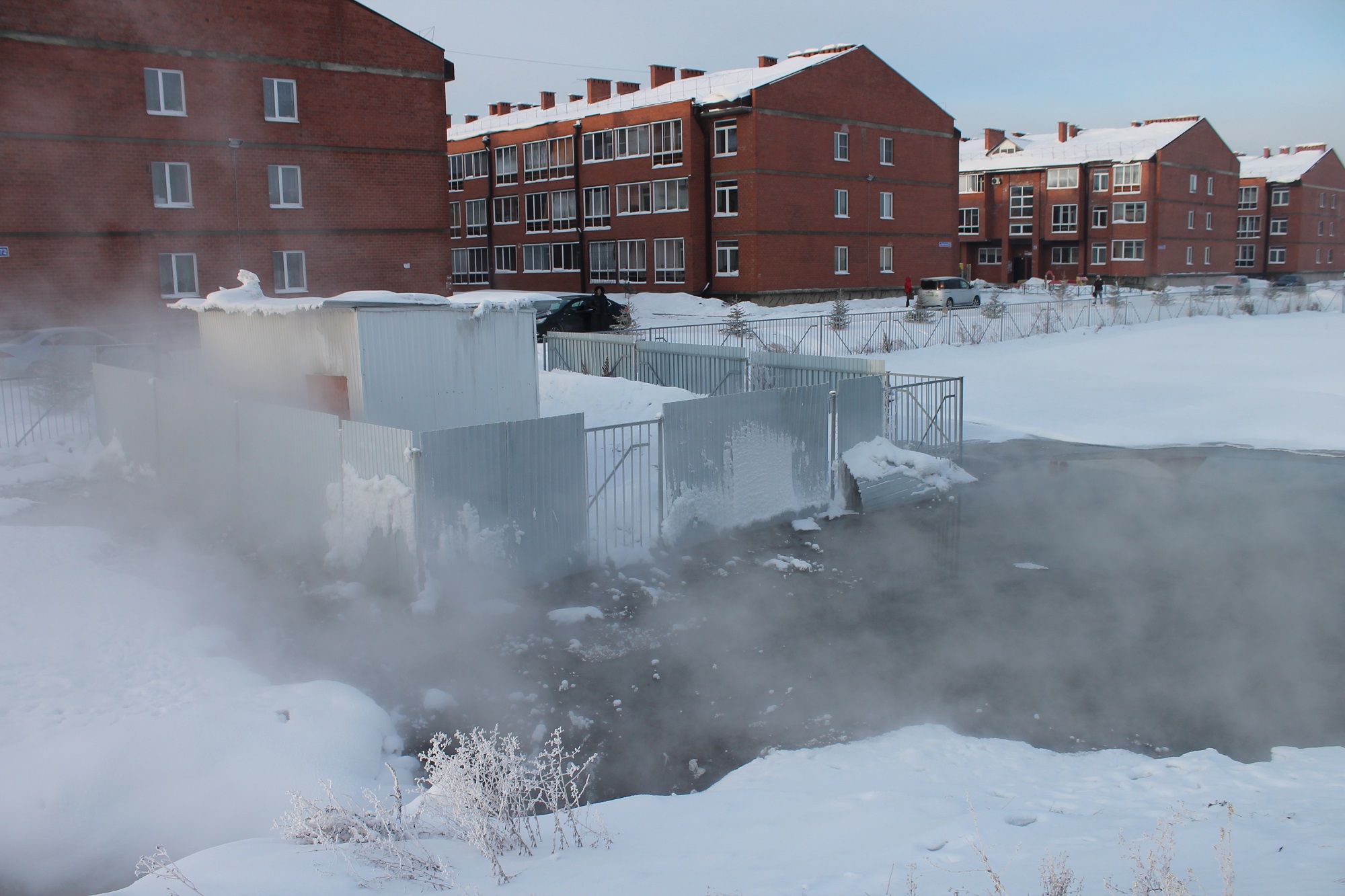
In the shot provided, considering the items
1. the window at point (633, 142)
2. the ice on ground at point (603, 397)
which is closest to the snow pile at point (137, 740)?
the ice on ground at point (603, 397)

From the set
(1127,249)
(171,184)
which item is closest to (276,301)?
(171,184)

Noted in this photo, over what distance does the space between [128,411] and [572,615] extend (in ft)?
28.9

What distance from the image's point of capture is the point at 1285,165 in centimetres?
7444

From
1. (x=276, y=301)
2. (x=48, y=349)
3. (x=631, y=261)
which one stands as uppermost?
(x=631, y=261)

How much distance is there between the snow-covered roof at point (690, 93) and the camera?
4125 cm

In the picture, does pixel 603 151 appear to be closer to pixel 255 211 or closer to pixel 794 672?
pixel 255 211

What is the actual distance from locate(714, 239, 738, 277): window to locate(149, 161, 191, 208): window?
21176 mm

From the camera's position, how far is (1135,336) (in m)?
29.6

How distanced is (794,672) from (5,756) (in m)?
5.38

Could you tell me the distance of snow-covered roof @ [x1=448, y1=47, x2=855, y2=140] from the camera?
4125 cm

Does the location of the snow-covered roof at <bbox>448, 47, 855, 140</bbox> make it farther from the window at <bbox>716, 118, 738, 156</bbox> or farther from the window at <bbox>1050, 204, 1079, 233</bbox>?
the window at <bbox>1050, 204, 1079, 233</bbox>

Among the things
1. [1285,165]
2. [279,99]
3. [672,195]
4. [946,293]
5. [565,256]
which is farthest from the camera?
[1285,165]

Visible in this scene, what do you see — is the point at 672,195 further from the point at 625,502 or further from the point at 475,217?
the point at 625,502

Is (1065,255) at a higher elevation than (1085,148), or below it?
below
